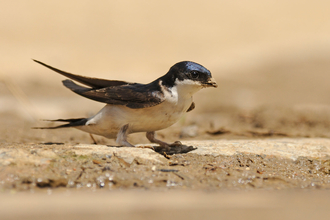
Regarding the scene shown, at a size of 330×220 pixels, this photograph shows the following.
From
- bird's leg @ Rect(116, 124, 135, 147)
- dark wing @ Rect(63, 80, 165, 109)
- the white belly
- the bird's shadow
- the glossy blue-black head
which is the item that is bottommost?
the bird's shadow

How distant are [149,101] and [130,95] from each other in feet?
0.95

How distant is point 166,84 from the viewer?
495 centimetres

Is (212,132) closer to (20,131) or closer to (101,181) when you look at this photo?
(20,131)

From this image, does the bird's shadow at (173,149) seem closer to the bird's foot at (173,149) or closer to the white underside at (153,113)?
the bird's foot at (173,149)

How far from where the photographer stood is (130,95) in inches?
192

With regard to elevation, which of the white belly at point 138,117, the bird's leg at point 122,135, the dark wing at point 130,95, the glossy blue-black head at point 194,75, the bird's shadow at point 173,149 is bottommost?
the bird's shadow at point 173,149

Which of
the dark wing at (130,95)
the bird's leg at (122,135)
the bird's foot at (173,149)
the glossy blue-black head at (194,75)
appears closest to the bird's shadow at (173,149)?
the bird's foot at (173,149)

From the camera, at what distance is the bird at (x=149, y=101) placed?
4.78m

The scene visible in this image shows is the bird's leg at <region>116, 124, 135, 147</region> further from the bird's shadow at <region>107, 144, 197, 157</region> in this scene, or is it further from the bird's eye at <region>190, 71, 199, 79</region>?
the bird's eye at <region>190, 71, 199, 79</region>

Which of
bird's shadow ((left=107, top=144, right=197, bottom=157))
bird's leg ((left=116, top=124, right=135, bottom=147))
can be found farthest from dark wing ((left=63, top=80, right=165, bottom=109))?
bird's shadow ((left=107, top=144, right=197, bottom=157))

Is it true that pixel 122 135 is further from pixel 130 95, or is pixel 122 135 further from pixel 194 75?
pixel 194 75

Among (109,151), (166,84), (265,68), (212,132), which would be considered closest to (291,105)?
(212,132)

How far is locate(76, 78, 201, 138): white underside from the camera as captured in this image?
4.79 m

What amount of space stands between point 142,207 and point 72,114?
7.73 meters
